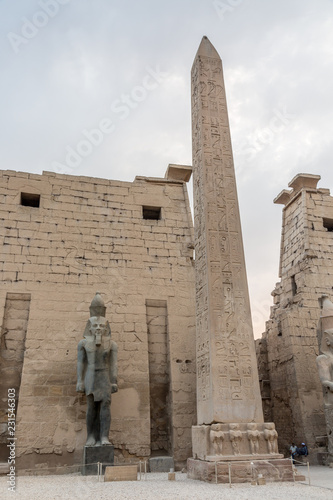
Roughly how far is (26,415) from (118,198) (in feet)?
12.4

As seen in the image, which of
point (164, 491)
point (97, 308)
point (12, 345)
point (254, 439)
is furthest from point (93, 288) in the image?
point (164, 491)

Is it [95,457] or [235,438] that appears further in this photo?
[95,457]

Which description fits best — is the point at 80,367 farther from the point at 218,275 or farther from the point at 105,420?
the point at 218,275

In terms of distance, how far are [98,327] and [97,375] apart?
1.97 feet

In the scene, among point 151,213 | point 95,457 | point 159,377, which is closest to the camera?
point 95,457

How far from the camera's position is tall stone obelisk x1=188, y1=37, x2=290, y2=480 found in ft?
14.4

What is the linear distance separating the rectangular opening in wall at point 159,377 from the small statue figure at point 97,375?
1147 mm

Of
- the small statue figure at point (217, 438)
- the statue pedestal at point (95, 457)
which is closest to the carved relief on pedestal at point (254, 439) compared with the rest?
the small statue figure at point (217, 438)

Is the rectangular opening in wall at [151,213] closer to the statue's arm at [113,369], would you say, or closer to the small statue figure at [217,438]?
the statue's arm at [113,369]

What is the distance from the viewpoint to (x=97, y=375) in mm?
5664

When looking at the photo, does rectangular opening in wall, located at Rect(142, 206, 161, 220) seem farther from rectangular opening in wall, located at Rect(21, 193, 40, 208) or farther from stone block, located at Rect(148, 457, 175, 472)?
stone block, located at Rect(148, 457, 175, 472)

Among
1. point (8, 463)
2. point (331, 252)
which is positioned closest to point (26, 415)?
point (8, 463)

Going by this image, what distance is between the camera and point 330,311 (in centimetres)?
686

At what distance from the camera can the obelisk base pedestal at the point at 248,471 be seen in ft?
13.4
